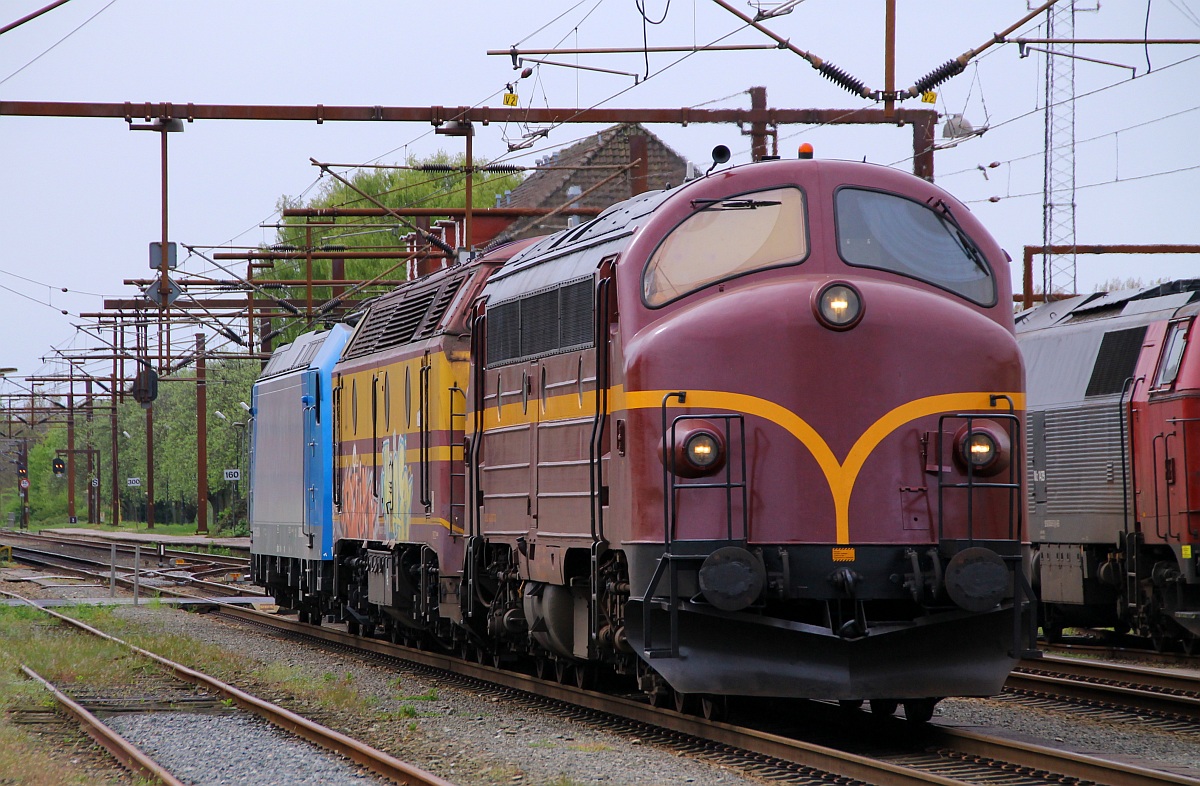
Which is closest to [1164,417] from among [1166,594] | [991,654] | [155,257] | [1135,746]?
[1166,594]

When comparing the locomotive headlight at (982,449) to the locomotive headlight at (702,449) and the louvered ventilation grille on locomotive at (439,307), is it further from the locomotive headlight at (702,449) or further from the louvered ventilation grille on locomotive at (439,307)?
the louvered ventilation grille on locomotive at (439,307)

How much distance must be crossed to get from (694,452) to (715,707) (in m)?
2.12

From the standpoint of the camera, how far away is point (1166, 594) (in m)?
15.7

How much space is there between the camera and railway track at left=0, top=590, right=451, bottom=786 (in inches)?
372

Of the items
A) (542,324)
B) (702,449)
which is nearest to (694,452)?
(702,449)

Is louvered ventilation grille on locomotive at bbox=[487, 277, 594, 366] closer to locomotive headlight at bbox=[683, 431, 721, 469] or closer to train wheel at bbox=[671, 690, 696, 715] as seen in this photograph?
locomotive headlight at bbox=[683, 431, 721, 469]

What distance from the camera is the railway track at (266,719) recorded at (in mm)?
9453

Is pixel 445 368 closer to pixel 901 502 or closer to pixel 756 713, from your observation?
pixel 756 713

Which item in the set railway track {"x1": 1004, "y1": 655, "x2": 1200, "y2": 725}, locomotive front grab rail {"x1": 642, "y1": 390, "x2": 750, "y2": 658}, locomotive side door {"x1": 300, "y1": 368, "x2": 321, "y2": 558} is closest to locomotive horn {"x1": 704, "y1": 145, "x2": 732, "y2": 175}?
locomotive front grab rail {"x1": 642, "y1": 390, "x2": 750, "y2": 658}

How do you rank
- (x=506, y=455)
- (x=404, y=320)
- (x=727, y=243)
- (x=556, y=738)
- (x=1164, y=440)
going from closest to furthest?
(x=727, y=243)
(x=556, y=738)
(x=506, y=455)
(x=1164, y=440)
(x=404, y=320)

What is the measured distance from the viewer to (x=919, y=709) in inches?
420

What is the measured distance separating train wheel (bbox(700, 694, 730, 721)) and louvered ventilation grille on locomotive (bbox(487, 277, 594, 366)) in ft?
8.88

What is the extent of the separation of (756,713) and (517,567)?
Answer: 2620 mm

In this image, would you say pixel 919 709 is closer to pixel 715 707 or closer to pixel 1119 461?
pixel 715 707
